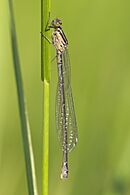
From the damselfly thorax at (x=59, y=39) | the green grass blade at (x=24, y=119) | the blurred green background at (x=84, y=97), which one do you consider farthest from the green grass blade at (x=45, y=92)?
the blurred green background at (x=84, y=97)

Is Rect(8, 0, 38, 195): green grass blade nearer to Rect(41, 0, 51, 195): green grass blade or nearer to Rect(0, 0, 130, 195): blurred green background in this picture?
Rect(41, 0, 51, 195): green grass blade

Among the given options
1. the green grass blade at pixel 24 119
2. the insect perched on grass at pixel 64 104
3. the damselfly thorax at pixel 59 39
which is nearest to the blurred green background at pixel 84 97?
the insect perched on grass at pixel 64 104

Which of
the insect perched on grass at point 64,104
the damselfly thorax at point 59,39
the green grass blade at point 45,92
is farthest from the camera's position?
the insect perched on grass at point 64,104

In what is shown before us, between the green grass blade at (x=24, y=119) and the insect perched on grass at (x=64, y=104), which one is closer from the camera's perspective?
the green grass blade at (x=24, y=119)

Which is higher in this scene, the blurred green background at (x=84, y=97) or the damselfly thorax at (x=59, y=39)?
the damselfly thorax at (x=59, y=39)

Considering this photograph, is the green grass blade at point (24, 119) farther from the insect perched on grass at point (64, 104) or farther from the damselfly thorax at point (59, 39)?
the insect perched on grass at point (64, 104)

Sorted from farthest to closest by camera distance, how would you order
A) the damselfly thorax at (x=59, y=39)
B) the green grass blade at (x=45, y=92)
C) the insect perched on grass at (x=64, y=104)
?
the insect perched on grass at (x=64, y=104), the damselfly thorax at (x=59, y=39), the green grass blade at (x=45, y=92)

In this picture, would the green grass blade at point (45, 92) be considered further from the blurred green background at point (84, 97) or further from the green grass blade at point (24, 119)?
the blurred green background at point (84, 97)

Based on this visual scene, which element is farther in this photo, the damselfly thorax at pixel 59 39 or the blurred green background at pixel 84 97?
the blurred green background at pixel 84 97

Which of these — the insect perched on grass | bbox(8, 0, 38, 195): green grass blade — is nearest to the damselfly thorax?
the insect perched on grass

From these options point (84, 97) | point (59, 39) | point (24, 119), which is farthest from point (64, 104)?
point (24, 119)

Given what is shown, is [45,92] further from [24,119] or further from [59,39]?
[59,39]
